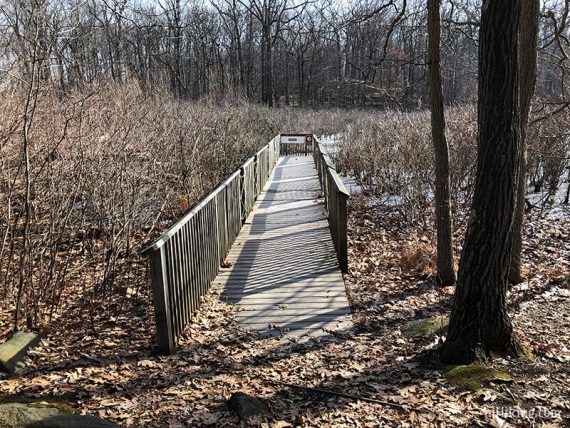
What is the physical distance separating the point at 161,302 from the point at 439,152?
156 inches

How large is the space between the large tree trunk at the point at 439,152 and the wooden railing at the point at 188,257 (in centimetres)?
308

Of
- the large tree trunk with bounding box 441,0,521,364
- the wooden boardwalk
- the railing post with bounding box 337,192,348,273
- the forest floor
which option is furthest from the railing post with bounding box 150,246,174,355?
the railing post with bounding box 337,192,348,273

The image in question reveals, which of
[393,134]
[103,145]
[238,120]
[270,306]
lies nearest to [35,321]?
[270,306]

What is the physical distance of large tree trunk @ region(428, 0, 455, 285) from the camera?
5.61 meters

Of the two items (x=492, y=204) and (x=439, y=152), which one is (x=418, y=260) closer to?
(x=439, y=152)

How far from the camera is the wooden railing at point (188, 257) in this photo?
4.16 m

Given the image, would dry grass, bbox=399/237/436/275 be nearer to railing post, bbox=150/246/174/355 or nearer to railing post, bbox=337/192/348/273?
railing post, bbox=337/192/348/273

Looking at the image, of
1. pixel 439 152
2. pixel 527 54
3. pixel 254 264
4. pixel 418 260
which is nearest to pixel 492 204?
pixel 439 152

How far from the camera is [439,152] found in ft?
19.8

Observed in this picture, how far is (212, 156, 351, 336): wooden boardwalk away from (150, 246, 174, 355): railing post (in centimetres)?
104

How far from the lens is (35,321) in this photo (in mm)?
4934

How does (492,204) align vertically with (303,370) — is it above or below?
above

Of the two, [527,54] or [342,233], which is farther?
[342,233]

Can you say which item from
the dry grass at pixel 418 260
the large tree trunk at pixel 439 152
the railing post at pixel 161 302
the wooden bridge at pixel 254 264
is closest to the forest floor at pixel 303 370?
the railing post at pixel 161 302
